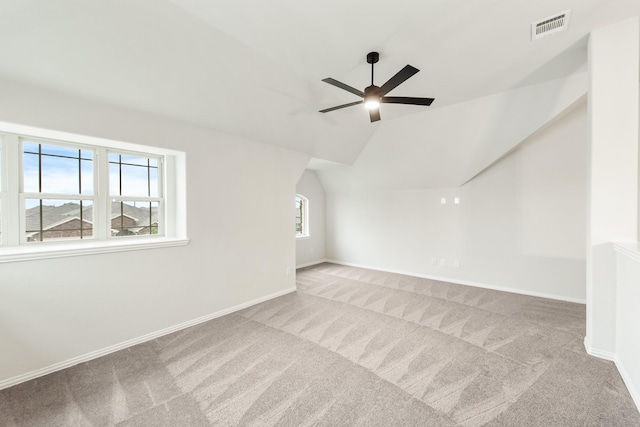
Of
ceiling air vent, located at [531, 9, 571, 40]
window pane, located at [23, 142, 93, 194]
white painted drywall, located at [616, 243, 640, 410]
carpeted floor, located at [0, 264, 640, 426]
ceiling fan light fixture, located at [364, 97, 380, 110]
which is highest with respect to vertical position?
ceiling air vent, located at [531, 9, 571, 40]

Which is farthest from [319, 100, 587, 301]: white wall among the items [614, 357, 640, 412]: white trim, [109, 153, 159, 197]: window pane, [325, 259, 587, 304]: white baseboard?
[109, 153, 159, 197]: window pane

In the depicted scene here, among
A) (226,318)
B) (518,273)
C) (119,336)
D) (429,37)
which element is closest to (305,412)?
(226,318)

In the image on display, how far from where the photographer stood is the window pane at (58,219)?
2424 mm

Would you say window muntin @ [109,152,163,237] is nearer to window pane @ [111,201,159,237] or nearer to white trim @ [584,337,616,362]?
window pane @ [111,201,159,237]

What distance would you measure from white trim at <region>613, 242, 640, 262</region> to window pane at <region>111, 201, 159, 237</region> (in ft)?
15.3

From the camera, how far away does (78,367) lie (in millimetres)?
2334

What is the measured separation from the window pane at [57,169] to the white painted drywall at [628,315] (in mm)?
4967

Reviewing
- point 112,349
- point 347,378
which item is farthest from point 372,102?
point 112,349

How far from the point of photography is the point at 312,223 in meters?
6.60

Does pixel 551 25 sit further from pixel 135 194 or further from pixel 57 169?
pixel 57 169

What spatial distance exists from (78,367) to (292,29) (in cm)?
364

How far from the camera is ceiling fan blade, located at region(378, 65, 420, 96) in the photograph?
2020mm

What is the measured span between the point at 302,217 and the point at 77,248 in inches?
181

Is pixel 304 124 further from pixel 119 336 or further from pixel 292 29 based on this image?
pixel 119 336
